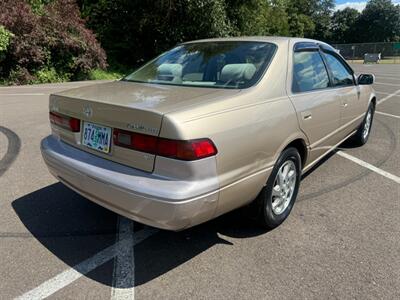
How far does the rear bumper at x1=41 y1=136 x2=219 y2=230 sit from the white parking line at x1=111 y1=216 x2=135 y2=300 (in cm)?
44

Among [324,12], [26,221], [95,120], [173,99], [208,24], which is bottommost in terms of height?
[26,221]

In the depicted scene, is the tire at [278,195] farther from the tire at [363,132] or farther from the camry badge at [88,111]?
the tire at [363,132]

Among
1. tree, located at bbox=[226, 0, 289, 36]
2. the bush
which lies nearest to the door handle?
the bush

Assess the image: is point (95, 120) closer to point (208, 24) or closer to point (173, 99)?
point (173, 99)

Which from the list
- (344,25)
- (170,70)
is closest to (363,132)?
(170,70)

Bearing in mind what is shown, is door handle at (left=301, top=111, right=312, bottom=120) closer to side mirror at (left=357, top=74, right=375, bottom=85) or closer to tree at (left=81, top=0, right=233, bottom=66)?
side mirror at (left=357, top=74, right=375, bottom=85)

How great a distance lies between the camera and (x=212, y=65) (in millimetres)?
3637

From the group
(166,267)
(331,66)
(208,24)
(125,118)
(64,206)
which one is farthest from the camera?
(208,24)

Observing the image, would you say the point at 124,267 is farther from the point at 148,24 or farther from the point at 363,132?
the point at 148,24

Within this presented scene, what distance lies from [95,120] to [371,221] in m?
2.64

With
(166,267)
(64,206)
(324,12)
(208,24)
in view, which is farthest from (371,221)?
(324,12)

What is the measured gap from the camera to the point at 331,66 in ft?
14.9

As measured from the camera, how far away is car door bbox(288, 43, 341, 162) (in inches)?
139

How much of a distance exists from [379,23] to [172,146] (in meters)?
86.5
